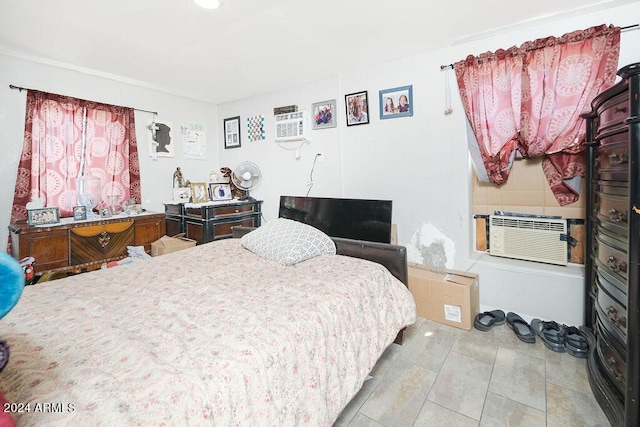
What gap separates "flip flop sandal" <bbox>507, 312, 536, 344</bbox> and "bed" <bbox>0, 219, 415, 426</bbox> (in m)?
0.91

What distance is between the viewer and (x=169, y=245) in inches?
121

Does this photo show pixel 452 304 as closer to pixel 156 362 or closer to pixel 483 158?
pixel 483 158

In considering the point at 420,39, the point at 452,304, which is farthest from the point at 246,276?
the point at 420,39

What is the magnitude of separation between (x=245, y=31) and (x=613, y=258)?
2656mm

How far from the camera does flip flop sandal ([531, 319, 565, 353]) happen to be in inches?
75.2

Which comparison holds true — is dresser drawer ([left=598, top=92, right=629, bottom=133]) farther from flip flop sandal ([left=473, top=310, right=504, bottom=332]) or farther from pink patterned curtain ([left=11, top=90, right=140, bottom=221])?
pink patterned curtain ([left=11, top=90, right=140, bottom=221])

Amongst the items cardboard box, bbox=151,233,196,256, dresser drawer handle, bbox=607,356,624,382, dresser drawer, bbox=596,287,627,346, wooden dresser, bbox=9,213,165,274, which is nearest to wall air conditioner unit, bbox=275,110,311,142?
cardboard box, bbox=151,233,196,256

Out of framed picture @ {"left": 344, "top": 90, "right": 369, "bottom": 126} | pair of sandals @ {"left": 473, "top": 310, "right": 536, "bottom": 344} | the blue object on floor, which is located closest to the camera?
the blue object on floor

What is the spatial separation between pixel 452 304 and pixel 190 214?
2848mm

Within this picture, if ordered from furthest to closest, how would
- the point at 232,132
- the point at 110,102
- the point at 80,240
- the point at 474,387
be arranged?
the point at 232,132, the point at 110,102, the point at 80,240, the point at 474,387

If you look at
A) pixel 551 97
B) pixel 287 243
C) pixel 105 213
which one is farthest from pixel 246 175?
pixel 551 97

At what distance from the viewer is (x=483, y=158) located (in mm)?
2389

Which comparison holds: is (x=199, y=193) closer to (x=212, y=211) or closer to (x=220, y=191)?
(x=220, y=191)

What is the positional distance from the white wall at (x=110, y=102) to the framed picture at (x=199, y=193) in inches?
16.5
